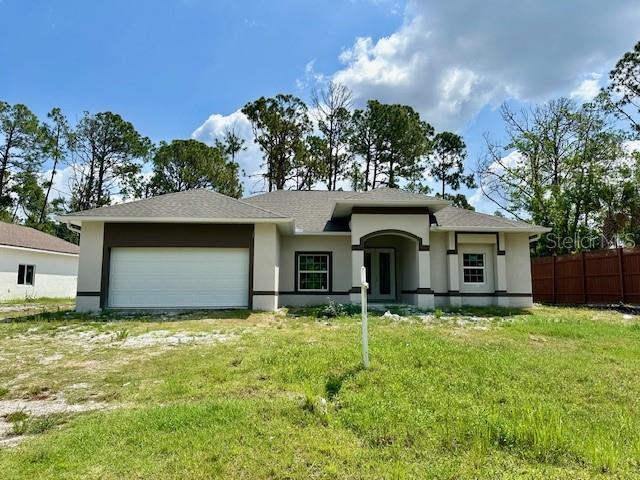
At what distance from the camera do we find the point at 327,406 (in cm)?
457

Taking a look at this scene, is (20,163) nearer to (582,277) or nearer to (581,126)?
(582,277)

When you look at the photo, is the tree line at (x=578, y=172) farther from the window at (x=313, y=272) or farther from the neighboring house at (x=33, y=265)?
the neighboring house at (x=33, y=265)

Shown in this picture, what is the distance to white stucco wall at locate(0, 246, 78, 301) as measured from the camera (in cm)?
1939

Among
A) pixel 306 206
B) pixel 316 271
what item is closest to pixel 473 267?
pixel 316 271

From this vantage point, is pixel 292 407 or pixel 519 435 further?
pixel 292 407

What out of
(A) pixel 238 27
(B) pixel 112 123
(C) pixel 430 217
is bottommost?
(C) pixel 430 217

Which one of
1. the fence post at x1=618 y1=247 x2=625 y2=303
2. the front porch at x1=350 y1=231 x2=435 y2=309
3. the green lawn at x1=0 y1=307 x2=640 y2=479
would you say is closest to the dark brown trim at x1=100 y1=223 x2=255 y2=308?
the front porch at x1=350 y1=231 x2=435 y2=309

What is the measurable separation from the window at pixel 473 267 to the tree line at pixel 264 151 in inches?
563

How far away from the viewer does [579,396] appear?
16.0 ft

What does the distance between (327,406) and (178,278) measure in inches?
391

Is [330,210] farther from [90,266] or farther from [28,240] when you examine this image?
[28,240]

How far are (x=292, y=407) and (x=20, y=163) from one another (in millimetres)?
35895

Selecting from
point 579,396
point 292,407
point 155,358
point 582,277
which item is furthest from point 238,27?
point 582,277

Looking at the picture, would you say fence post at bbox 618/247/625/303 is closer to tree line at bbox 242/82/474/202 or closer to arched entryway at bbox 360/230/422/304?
arched entryway at bbox 360/230/422/304
